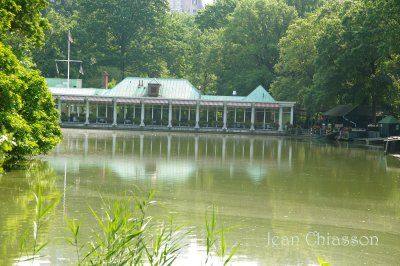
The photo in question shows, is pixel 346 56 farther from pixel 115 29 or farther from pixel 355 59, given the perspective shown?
pixel 115 29

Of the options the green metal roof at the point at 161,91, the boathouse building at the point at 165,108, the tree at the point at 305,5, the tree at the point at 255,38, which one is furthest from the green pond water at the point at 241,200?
the tree at the point at 305,5

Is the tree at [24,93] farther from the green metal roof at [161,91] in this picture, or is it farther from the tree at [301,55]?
the green metal roof at [161,91]

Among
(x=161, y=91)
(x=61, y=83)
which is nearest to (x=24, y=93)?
(x=161, y=91)

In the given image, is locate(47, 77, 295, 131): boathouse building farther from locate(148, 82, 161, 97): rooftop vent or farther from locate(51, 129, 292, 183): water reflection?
locate(51, 129, 292, 183): water reflection

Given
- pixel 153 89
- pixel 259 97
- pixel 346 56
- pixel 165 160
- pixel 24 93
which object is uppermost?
pixel 346 56

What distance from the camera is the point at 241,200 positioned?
15000mm

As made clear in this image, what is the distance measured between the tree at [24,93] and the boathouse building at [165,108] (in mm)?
29754

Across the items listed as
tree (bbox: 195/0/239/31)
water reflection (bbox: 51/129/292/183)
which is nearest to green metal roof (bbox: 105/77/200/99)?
Answer: water reflection (bbox: 51/129/292/183)

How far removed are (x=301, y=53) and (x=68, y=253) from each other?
45325 millimetres

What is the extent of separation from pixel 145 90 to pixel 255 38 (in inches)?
463

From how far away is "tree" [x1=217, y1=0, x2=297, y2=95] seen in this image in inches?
2436

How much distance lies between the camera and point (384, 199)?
53.0 ft

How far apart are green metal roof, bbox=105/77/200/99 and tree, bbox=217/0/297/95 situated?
6.64 metres

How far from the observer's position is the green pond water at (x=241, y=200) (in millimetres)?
10023
